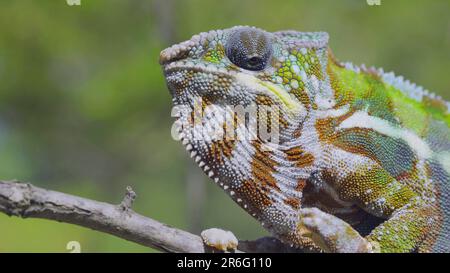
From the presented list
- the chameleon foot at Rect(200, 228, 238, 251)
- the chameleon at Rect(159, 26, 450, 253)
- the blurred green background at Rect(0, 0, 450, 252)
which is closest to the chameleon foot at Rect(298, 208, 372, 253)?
the chameleon at Rect(159, 26, 450, 253)

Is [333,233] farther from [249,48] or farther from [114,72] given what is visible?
[114,72]

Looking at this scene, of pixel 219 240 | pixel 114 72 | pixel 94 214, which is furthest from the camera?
pixel 114 72

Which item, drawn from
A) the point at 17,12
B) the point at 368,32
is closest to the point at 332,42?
the point at 368,32

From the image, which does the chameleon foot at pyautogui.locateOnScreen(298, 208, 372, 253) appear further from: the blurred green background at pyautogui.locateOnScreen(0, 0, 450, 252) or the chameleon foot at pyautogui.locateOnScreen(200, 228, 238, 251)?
the blurred green background at pyautogui.locateOnScreen(0, 0, 450, 252)

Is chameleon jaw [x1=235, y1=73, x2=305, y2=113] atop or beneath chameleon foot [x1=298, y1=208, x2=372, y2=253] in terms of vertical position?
atop

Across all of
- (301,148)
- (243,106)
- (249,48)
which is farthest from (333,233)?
(249,48)

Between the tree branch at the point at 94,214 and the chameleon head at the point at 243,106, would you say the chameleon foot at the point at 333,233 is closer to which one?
the chameleon head at the point at 243,106
